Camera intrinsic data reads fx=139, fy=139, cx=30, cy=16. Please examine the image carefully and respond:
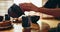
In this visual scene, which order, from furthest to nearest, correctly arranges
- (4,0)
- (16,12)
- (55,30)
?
(4,0) → (16,12) → (55,30)

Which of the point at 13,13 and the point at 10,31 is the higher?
the point at 13,13

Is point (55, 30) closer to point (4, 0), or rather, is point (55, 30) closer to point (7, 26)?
point (7, 26)

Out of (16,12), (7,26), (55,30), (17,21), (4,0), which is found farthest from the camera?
(4,0)

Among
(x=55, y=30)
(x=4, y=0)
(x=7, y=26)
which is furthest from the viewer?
(x=4, y=0)

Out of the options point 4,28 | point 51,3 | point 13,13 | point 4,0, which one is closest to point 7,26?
point 4,28

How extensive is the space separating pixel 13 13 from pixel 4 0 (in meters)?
0.98

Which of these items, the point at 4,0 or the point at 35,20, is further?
the point at 4,0

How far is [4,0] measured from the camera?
1.62 meters

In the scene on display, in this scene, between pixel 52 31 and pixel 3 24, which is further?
pixel 3 24

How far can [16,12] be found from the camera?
0.68m

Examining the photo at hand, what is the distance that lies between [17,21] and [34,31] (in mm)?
220

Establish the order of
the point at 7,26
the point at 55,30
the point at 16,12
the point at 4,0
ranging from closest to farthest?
the point at 55,30 → the point at 16,12 → the point at 7,26 → the point at 4,0

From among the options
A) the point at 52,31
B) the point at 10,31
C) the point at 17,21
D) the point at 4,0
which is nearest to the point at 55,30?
the point at 52,31

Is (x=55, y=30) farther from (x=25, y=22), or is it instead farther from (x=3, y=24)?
(x=3, y=24)
